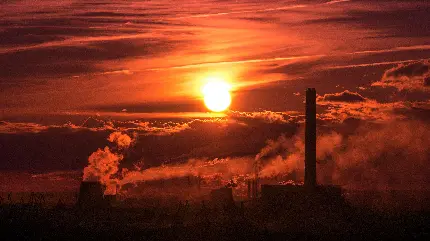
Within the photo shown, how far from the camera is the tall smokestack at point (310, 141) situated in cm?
6981

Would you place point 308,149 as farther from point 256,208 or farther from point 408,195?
point 408,195

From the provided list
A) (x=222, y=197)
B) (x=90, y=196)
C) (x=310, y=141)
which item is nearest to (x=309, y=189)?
(x=310, y=141)

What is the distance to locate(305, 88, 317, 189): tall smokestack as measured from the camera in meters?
69.8

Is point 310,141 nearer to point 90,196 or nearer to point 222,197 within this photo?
point 222,197

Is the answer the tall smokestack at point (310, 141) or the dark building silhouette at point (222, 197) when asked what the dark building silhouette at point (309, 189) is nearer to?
the tall smokestack at point (310, 141)

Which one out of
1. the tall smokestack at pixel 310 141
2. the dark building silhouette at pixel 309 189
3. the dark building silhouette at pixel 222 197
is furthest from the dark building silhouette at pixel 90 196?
the tall smokestack at pixel 310 141

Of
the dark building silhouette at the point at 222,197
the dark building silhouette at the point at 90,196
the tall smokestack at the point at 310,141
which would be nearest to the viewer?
the dark building silhouette at the point at 222,197

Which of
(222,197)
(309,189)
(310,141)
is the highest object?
(310,141)

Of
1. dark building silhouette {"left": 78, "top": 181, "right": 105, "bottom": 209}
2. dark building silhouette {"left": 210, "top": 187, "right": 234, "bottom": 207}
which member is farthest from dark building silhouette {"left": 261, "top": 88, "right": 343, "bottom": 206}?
dark building silhouette {"left": 78, "top": 181, "right": 105, "bottom": 209}

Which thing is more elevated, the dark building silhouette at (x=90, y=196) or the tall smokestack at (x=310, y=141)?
the tall smokestack at (x=310, y=141)

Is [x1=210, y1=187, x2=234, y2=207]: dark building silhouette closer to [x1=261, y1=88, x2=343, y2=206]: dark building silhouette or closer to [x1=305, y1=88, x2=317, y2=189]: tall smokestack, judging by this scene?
[x1=261, y1=88, x2=343, y2=206]: dark building silhouette

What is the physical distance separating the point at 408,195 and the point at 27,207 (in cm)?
4531

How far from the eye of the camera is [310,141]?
70.6 metres

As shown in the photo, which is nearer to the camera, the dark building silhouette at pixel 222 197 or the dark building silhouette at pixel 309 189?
the dark building silhouette at pixel 222 197
